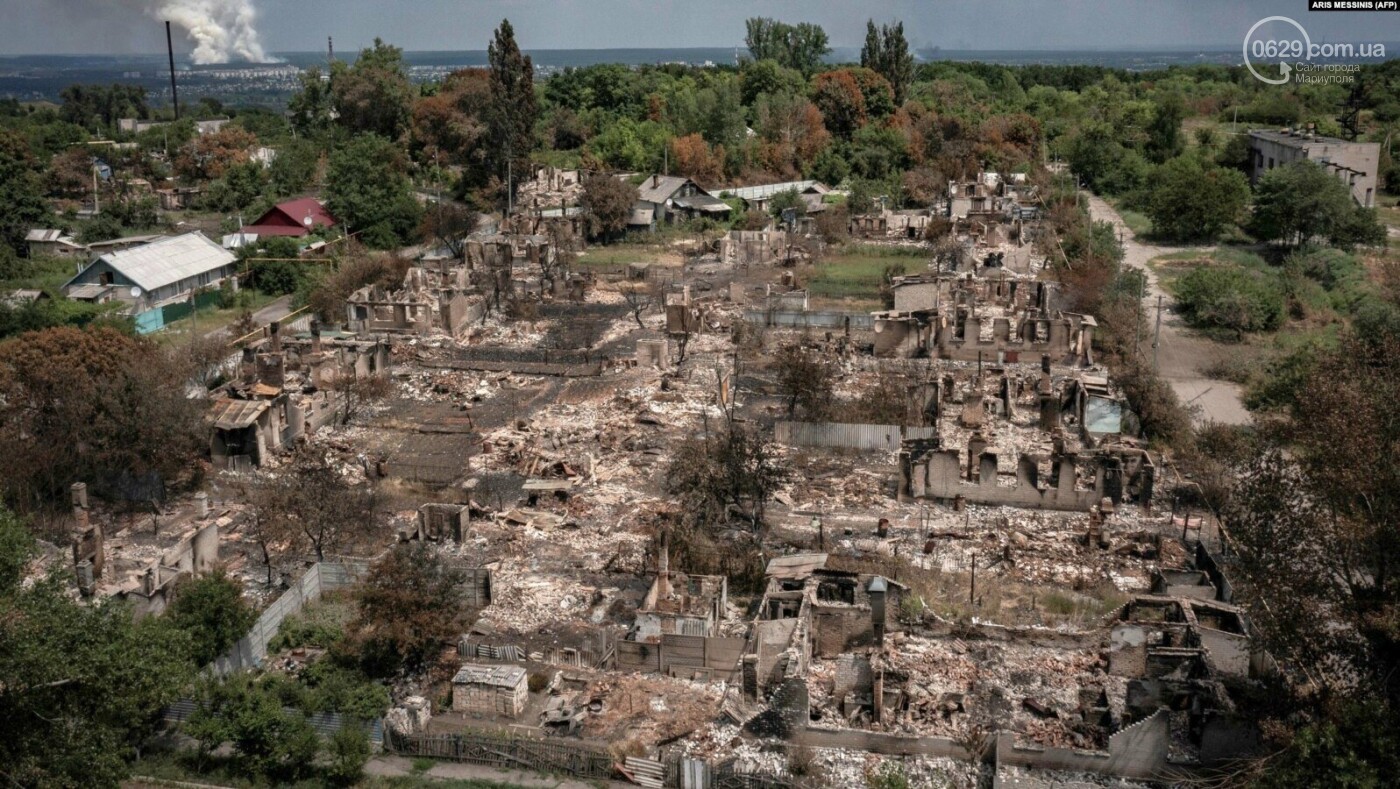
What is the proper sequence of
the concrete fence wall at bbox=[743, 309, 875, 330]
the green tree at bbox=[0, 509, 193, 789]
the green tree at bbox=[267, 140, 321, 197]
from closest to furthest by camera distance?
the green tree at bbox=[0, 509, 193, 789] < the concrete fence wall at bbox=[743, 309, 875, 330] < the green tree at bbox=[267, 140, 321, 197]

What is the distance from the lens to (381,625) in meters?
18.1

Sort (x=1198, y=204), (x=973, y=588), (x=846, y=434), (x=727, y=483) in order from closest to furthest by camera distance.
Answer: (x=973, y=588)
(x=727, y=483)
(x=846, y=434)
(x=1198, y=204)

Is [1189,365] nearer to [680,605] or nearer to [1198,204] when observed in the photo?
[1198,204]

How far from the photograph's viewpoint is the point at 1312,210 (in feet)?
153

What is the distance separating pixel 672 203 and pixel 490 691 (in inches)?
1485

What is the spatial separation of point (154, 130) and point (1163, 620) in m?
69.1

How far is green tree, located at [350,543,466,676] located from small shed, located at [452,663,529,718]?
1119 millimetres

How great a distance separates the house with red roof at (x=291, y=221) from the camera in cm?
4891

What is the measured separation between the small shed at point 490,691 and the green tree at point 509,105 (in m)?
39.8

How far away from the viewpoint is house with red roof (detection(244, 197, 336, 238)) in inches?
1925

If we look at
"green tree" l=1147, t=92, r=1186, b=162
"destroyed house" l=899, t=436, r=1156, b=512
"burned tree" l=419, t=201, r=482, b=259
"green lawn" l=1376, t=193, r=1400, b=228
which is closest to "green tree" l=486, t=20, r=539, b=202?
"burned tree" l=419, t=201, r=482, b=259

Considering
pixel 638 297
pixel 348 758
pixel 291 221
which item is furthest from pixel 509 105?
→ pixel 348 758

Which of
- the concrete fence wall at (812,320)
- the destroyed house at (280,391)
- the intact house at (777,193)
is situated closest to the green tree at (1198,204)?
the intact house at (777,193)

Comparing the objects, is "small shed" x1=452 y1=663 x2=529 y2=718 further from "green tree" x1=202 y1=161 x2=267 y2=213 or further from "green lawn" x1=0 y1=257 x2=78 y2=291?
"green tree" x1=202 y1=161 x2=267 y2=213
